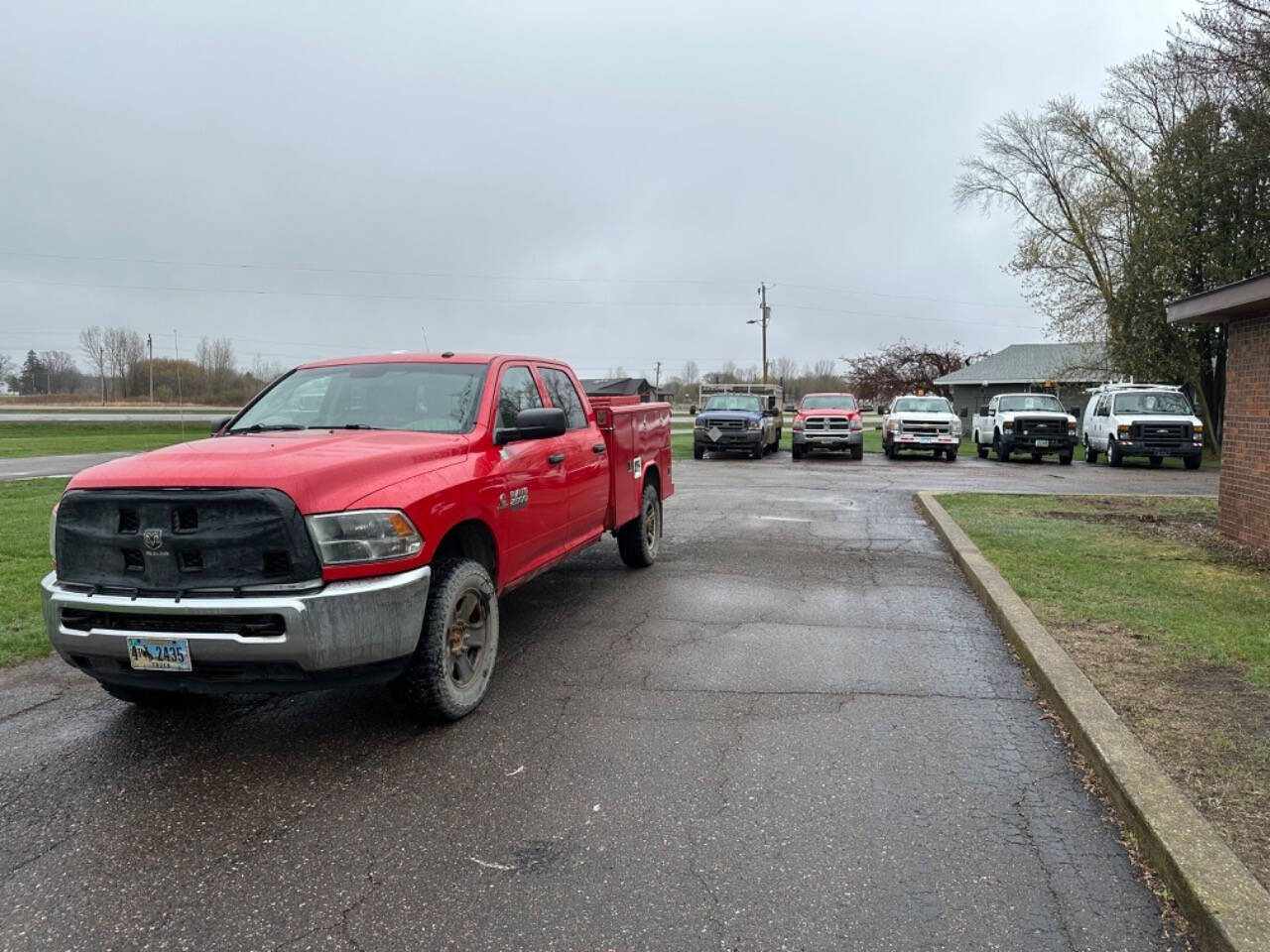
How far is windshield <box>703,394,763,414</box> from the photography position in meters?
25.7

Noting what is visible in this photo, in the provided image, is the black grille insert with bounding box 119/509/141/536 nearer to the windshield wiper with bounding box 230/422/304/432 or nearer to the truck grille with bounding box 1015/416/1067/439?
the windshield wiper with bounding box 230/422/304/432

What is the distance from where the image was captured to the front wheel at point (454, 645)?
416 centimetres

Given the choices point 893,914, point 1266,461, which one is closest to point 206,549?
point 893,914

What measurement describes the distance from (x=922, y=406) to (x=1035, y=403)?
3.14 meters

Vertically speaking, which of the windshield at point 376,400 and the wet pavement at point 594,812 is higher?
the windshield at point 376,400

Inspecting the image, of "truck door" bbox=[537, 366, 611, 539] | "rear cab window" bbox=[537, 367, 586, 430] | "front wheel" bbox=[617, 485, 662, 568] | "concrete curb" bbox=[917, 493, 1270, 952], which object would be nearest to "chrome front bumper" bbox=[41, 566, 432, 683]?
"truck door" bbox=[537, 366, 611, 539]

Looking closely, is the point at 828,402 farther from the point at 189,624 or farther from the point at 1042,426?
the point at 189,624

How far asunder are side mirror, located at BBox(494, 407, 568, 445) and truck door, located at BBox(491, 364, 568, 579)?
0.27 ft

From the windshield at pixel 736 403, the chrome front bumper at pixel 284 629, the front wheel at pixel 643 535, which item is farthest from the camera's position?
the windshield at pixel 736 403

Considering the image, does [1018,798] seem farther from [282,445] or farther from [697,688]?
Result: [282,445]

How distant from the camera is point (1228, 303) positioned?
8.48 meters

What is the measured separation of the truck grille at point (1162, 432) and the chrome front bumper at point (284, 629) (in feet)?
74.6

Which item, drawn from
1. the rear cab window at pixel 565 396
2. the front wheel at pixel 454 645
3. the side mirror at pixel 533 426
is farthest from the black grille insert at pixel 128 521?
the rear cab window at pixel 565 396

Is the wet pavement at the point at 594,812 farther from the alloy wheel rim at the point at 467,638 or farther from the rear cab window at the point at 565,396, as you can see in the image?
the rear cab window at the point at 565,396
